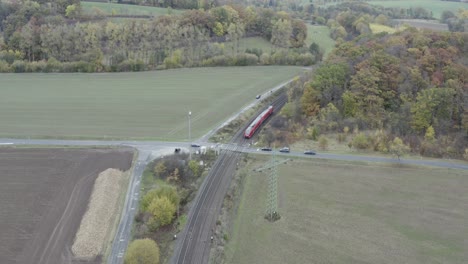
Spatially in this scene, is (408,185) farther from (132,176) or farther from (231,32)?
(231,32)

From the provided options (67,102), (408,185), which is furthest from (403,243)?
(67,102)

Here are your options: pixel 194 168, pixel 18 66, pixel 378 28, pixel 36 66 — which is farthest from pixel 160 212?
pixel 378 28

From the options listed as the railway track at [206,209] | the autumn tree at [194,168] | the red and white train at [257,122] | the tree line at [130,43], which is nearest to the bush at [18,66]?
the tree line at [130,43]

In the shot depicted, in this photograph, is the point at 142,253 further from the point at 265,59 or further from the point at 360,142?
the point at 265,59

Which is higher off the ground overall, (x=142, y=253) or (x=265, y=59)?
(x=265, y=59)

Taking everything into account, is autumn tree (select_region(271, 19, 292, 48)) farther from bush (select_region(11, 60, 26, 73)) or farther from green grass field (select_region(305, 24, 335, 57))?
bush (select_region(11, 60, 26, 73))

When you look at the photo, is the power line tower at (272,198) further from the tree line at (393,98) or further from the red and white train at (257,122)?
the tree line at (393,98)
